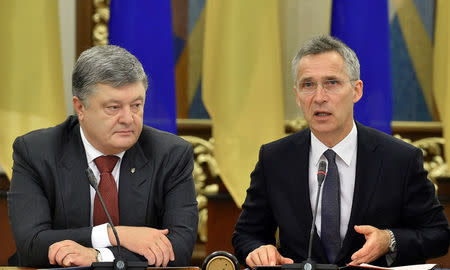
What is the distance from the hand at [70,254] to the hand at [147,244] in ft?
0.36

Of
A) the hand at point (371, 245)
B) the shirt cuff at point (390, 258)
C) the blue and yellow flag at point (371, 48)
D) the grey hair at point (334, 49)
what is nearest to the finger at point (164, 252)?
the hand at point (371, 245)

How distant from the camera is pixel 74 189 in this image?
244cm

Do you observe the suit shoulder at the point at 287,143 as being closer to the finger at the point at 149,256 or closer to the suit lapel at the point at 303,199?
the suit lapel at the point at 303,199

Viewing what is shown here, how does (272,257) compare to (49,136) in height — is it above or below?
below

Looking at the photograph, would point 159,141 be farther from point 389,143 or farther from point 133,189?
point 389,143

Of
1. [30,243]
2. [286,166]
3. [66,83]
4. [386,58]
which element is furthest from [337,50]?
[66,83]

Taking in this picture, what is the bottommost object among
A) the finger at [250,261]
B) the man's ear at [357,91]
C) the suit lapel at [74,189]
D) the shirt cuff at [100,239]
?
the finger at [250,261]

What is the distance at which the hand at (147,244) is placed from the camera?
2.23 metres

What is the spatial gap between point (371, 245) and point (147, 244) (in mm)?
747

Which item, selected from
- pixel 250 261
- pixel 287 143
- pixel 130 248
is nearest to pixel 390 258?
pixel 250 261

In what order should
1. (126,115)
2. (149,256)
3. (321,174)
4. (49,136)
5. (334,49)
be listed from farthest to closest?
(49,136), (334,49), (126,115), (149,256), (321,174)

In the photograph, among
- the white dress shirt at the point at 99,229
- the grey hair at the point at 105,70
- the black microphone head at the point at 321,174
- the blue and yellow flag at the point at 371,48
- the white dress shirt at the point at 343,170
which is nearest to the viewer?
the black microphone head at the point at 321,174

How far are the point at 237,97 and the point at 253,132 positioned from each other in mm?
203

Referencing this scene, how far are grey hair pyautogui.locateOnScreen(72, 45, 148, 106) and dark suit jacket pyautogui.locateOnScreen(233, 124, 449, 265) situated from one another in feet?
2.08
